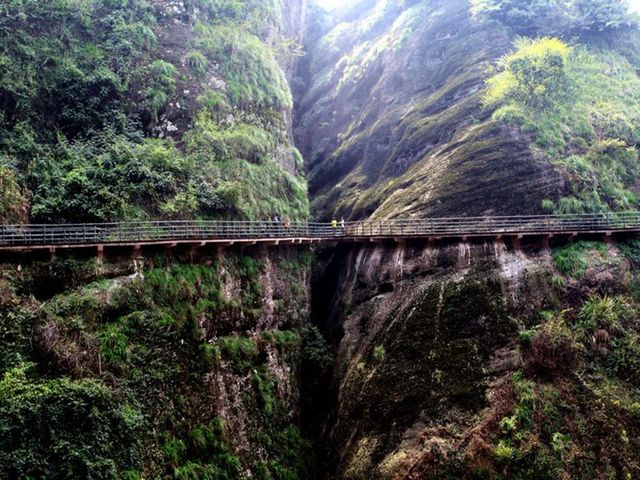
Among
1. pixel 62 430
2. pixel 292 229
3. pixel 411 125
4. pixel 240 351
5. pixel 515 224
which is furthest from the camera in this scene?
pixel 411 125

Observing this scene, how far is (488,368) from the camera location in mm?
21109

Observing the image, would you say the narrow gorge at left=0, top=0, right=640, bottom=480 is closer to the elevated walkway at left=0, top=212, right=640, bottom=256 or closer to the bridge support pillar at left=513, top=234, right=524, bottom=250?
the bridge support pillar at left=513, top=234, right=524, bottom=250

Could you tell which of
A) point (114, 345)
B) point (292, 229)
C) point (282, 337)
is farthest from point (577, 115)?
point (114, 345)

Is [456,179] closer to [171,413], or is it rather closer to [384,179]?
[384,179]

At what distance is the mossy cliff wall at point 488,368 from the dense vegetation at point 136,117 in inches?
413

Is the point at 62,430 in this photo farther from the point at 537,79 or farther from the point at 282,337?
the point at 537,79

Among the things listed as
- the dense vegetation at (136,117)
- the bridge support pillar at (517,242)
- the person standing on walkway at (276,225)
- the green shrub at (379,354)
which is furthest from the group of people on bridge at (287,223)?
the bridge support pillar at (517,242)

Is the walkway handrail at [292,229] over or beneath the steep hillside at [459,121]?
beneath

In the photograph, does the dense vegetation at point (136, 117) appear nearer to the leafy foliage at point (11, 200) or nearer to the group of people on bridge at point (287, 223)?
the leafy foliage at point (11, 200)

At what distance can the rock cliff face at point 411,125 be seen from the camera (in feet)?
93.0

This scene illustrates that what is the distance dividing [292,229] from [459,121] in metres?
14.6

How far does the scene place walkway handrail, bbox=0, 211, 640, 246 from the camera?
737 inches

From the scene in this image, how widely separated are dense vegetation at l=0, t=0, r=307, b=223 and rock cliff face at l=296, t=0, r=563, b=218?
7.22 metres

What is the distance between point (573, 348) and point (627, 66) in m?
29.2
